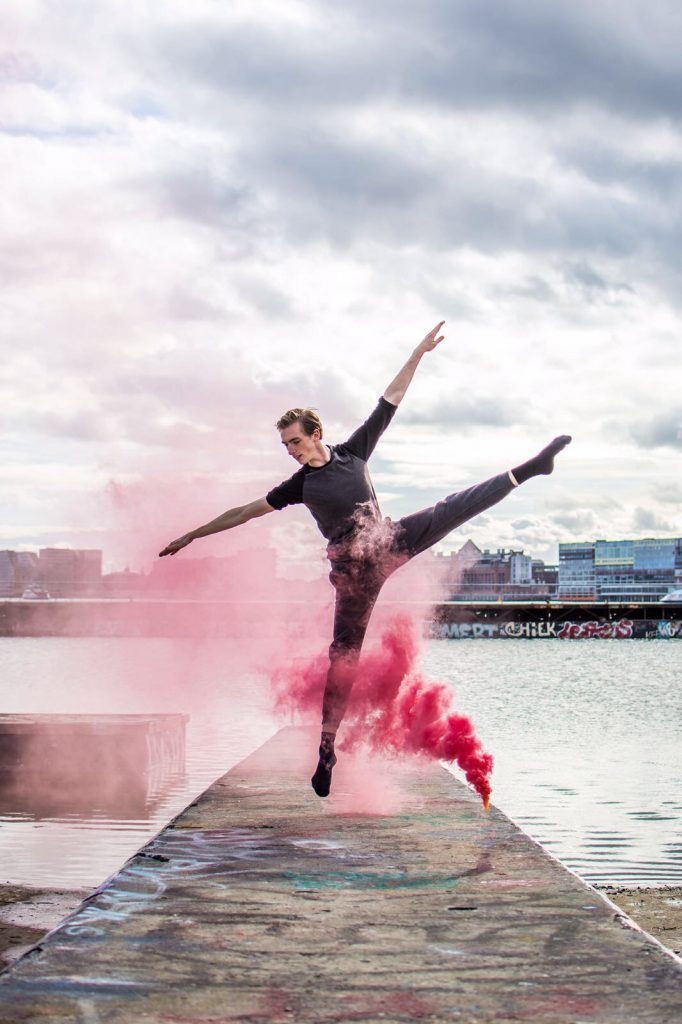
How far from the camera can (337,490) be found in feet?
27.7

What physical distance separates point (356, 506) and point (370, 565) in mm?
464

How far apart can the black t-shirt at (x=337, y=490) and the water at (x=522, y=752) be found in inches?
110

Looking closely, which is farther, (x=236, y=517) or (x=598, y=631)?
(x=598, y=631)

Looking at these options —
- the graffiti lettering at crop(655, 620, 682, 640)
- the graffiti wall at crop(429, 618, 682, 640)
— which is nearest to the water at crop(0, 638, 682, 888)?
the graffiti wall at crop(429, 618, 682, 640)

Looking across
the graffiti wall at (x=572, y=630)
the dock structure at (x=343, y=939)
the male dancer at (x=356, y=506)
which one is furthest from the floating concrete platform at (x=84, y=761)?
the graffiti wall at (x=572, y=630)

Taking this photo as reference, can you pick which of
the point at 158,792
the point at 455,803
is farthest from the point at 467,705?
the point at 455,803

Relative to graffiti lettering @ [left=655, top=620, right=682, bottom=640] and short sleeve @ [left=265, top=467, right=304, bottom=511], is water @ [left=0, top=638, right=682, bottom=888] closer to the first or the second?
short sleeve @ [left=265, top=467, right=304, bottom=511]

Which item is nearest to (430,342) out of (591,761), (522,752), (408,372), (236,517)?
(408,372)

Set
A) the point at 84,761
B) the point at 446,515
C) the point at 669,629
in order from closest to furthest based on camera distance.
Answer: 1. the point at 446,515
2. the point at 84,761
3. the point at 669,629

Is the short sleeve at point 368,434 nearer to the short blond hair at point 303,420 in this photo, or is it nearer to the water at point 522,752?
the short blond hair at point 303,420

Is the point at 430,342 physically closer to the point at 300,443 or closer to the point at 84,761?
the point at 300,443

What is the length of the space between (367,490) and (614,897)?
21.3 feet

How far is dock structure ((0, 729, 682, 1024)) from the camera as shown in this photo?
4.32 meters

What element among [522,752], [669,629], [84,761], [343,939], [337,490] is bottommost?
[669,629]
